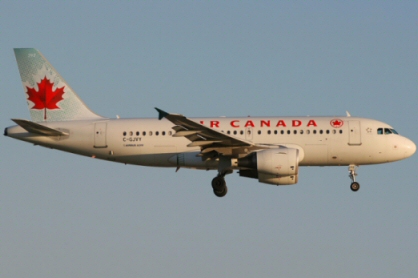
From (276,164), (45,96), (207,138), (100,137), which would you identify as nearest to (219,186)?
(207,138)

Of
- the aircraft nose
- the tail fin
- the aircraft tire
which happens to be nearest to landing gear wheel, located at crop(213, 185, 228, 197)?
the aircraft tire

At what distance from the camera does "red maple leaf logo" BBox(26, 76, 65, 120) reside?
49688 millimetres

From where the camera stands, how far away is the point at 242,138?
46.8 meters

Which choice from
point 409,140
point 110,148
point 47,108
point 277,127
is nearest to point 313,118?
point 277,127

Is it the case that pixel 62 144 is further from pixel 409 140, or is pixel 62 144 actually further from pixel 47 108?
pixel 409 140

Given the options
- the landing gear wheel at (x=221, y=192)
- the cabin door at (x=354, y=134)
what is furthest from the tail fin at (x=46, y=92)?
the cabin door at (x=354, y=134)

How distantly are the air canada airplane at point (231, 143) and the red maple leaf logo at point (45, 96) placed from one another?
1.27 metres

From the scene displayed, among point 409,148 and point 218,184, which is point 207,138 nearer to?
point 218,184

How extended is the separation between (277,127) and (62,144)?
12553mm

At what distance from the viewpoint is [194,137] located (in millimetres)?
44375

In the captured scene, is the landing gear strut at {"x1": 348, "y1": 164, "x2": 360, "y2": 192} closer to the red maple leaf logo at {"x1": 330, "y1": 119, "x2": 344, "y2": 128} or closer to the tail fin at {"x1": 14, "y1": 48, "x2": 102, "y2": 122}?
the red maple leaf logo at {"x1": 330, "y1": 119, "x2": 344, "y2": 128}

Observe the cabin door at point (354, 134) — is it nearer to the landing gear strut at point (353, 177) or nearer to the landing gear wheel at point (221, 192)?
the landing gear strut at point (353, 177)

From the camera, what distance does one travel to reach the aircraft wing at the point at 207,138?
42781mm

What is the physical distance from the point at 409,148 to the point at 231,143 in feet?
35.5
